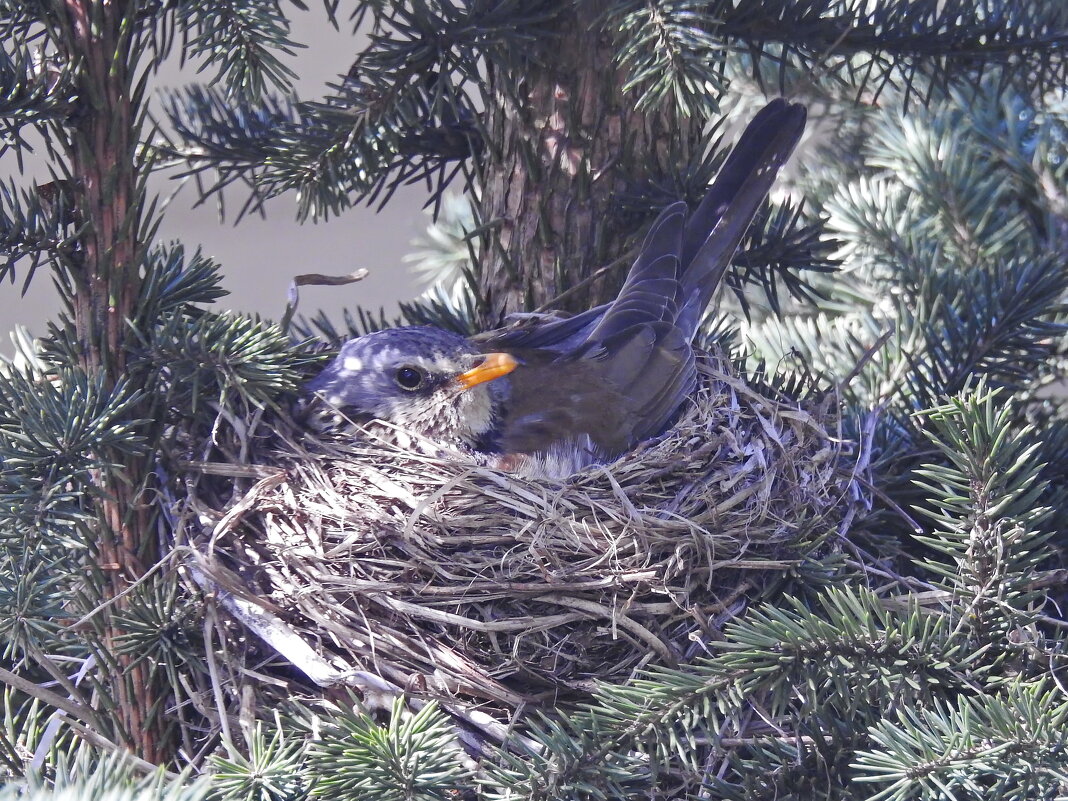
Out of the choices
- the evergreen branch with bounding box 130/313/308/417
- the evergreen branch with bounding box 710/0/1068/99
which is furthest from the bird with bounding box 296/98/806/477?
the evergreen branch with bounding box 130/313/308/417

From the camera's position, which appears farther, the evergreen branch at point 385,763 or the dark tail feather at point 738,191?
the dark tail feather at point 738,191

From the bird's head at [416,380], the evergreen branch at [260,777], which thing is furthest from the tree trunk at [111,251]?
the bird's head at [416,380]

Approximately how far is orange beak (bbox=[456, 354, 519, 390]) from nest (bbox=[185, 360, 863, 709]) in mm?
161

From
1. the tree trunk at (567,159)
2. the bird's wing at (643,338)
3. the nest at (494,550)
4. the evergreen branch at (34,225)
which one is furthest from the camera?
the bird's wing at (643,338)

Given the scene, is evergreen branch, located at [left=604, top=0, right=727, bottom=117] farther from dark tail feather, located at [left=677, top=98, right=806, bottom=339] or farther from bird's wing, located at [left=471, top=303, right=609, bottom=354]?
bird's wing, located at [left=471, top=303, right=609, bottom=354]

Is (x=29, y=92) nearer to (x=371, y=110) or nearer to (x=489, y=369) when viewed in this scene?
(x=371, y=110)

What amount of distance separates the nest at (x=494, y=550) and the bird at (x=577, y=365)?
6.2 inches

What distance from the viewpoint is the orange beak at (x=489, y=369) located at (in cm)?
178

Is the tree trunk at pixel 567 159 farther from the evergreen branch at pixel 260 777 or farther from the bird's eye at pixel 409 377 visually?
the evergreen branch at pixel 260 777

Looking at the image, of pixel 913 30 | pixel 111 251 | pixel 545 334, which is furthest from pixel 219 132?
pixel 913 30

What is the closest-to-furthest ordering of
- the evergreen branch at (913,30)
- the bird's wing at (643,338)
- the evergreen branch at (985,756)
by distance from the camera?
the evergreen branch at (985,756) → the evergreen branch at (913,30) → the bird's wing at (643,338)

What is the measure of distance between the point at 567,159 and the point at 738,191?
298mm

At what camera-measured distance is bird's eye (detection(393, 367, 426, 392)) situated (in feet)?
6.00

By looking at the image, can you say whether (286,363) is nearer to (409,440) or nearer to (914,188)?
(409,440)
